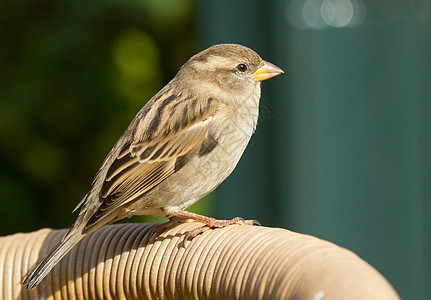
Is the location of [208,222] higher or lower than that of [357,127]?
higher

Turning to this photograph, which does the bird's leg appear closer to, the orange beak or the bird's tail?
the bird's tail

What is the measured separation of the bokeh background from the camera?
393cm

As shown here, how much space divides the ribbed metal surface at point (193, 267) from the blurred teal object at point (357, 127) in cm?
193

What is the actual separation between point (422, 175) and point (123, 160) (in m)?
2.22

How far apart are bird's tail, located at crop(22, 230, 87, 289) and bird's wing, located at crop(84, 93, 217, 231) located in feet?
0.94

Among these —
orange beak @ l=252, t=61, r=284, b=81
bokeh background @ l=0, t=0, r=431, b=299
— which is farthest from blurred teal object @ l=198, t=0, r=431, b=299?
orange beak @ l=252, t=61, r=284, b=81

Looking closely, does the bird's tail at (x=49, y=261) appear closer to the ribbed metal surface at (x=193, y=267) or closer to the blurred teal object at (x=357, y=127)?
the ribbed metal surface at (x=193, y=267)

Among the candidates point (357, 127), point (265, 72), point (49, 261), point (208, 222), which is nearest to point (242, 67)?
point (265, 72)

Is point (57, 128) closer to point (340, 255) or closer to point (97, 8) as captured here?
point (97, 8)

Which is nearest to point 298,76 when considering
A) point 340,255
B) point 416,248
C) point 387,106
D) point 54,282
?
point 387,106

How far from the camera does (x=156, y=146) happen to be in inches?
100

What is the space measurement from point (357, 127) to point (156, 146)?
71.2 inches

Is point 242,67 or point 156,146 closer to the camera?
point 156,146

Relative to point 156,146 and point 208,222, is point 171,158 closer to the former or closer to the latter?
point 156,146
